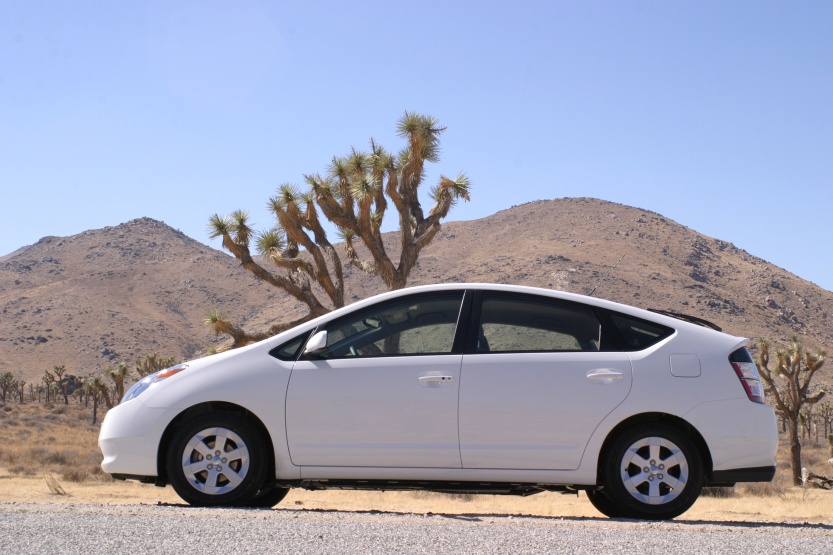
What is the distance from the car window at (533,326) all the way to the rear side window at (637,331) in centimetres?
16

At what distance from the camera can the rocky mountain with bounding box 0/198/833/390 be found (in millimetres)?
80000

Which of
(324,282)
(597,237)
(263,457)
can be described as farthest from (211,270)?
(263,457)

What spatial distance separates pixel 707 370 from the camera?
616cm

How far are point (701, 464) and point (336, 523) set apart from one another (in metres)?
2.49

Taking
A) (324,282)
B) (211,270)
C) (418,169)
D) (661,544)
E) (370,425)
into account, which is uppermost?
(211,270)

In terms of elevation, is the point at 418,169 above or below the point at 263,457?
above

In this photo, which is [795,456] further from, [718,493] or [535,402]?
[535,402]

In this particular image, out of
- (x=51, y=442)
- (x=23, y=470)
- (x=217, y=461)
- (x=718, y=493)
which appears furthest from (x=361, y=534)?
(x=51, y=442)

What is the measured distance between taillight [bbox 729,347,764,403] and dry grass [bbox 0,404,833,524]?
2.63 m

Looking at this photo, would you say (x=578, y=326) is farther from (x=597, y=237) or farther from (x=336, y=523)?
(x=597, y=237)

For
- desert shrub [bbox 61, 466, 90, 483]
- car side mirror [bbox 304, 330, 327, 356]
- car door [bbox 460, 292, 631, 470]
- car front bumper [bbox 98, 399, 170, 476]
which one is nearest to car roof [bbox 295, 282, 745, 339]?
car side mirror [bbox 304, 330, 327, 356]

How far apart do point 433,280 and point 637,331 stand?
79809 millimetres

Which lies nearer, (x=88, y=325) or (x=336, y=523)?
(x=336, y=523)

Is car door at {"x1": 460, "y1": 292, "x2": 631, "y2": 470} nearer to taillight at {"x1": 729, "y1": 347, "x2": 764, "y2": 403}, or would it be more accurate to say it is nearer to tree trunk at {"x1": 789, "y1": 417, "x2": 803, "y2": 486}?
taillight at {"x1": 729, "y1": 347, "x2": 764, "y2": 403}
